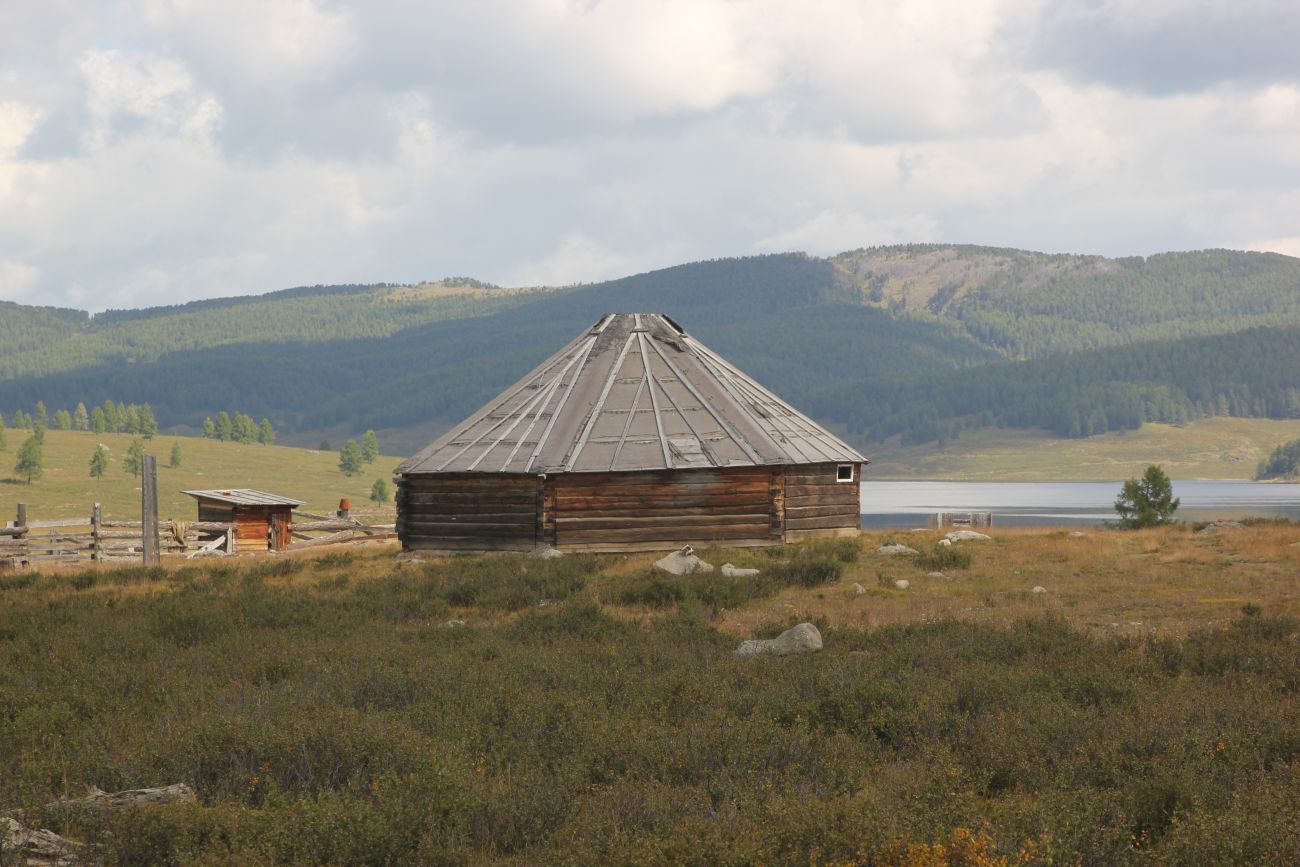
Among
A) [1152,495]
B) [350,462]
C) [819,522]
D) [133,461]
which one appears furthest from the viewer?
[350,462]

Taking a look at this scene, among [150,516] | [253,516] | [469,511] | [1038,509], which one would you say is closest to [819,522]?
[469,511]

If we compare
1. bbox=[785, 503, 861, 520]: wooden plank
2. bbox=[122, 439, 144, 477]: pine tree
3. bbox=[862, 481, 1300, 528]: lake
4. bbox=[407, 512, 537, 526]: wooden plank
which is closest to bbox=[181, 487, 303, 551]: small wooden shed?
bbox=[407, 512, 537, 526]: wooden plank

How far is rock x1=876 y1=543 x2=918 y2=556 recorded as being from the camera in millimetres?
26031

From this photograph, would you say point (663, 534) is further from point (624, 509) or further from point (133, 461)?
point (133, 461)

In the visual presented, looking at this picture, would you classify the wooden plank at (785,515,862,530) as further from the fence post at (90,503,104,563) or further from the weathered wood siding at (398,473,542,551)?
the fence post at (90,503,104,563)

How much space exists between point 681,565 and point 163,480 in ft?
501

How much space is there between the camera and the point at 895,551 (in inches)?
1034

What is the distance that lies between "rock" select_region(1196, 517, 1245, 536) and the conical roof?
8730 mm

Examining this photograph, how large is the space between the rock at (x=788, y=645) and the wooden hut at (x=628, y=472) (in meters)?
14.2

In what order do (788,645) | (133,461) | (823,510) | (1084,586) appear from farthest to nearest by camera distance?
(133,461) → (823,510) → (1084,586) → (788,645)

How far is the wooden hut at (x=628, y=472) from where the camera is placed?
29.5 m

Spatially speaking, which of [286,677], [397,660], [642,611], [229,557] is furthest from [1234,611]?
[229,557]

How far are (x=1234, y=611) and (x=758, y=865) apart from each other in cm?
1295

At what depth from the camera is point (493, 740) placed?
9.98 metres
